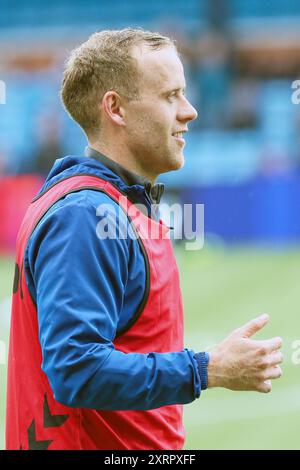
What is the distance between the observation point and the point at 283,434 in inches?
293

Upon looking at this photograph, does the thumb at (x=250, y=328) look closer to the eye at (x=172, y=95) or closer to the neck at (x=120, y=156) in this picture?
the neck at (x=120, y=156)

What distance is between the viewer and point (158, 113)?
3.42 m

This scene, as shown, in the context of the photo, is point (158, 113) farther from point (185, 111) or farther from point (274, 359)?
point (274, 359)

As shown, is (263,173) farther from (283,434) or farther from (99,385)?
(99,385)

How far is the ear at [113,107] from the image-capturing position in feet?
11.1

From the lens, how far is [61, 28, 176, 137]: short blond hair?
3.37 m

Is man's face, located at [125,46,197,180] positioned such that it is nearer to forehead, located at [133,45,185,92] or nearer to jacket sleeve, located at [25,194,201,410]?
forehead, located at [133,45,185,92]

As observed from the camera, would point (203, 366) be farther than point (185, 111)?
No

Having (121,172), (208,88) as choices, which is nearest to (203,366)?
(121,172)

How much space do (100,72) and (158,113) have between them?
22 cm

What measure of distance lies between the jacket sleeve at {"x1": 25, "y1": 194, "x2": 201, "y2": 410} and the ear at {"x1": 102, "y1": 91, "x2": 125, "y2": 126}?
429 mm

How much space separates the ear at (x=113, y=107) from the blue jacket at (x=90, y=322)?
0.37m

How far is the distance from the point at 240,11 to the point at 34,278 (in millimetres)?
23063

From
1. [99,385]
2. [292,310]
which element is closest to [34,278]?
[99,385]
